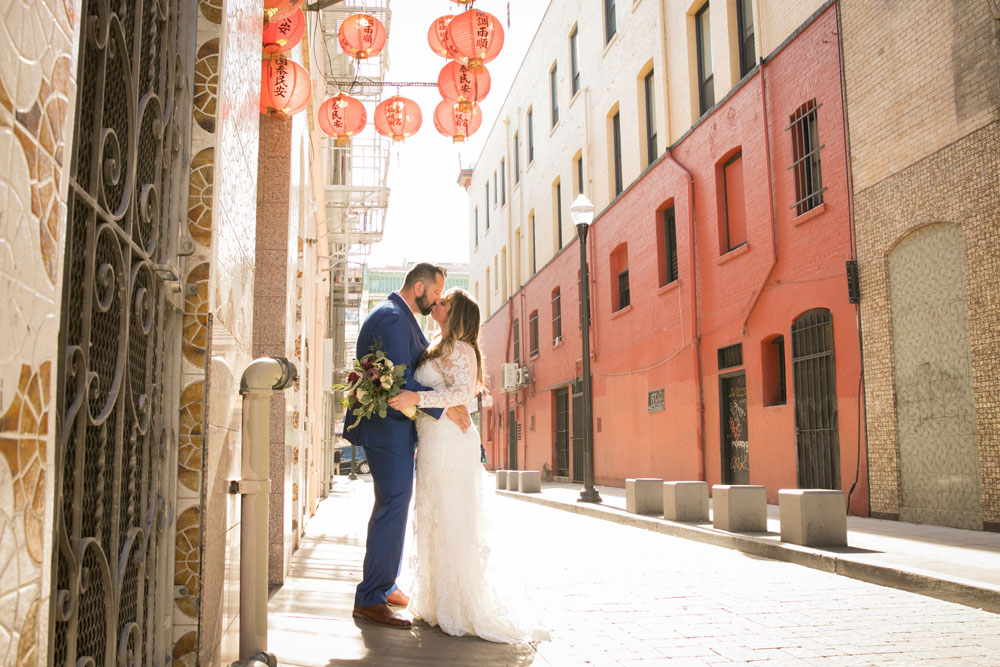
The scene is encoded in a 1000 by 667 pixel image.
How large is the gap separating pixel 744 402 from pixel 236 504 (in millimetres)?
11491

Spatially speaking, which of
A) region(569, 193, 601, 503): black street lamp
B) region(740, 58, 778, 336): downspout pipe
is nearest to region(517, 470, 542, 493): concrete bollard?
region(569, 193, 601, 503): black street lamp

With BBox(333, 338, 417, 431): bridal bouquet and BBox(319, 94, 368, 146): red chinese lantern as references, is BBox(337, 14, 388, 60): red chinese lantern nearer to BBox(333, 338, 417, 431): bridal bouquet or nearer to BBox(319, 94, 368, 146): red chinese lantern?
BBox(319, 94, 368, 146): red chinese lantern

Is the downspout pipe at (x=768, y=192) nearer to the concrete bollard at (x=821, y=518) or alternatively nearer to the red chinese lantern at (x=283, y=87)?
the concrete bollard at (x=821, y=518)

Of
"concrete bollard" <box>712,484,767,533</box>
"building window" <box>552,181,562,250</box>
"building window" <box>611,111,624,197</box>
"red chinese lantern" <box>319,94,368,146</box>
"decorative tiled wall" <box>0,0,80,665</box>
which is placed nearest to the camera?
"decorative tiled wall" <box>0,0,80,665</box>

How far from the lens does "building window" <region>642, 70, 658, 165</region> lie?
18438 millimetres

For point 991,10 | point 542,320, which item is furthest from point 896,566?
point 542,320

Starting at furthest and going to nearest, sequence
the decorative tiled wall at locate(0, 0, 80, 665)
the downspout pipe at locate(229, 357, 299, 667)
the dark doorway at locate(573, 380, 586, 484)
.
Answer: the dark doorway at locate(573, 380, 586, 484)
the downspout pipe at locate(229, 357, 299, 667)
the decorative tiled wall at locate(0, 0, 80, 665)

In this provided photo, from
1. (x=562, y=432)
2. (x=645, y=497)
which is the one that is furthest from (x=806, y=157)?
(x=562, y=432)

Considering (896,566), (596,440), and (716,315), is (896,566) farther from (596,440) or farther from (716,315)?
(596,440)

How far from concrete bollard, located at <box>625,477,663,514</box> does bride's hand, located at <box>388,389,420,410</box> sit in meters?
8.17

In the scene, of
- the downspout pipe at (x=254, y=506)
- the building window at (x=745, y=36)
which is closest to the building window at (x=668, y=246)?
the building window at (x=745, y=36)

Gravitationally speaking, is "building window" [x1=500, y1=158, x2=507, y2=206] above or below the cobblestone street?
above

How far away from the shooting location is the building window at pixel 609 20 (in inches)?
829

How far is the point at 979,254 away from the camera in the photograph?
27.9ft
